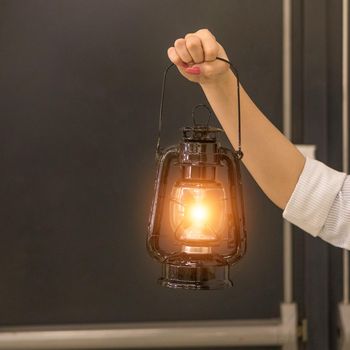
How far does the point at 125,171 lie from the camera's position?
178cm

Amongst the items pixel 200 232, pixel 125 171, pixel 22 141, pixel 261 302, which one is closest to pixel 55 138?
pixel 22 141

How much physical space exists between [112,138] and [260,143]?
2.00 ft

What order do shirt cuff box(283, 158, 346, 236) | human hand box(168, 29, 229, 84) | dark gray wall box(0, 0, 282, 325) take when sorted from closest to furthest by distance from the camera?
human hand box(168, 29, 229, 84) → shirt cuff box(283, 158, 346, 236) → dark gray wall box(0, 0, 282, 325)

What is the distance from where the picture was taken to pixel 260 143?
1.25m

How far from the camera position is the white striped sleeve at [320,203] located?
1285 mm

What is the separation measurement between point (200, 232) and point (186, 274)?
61 millimetres

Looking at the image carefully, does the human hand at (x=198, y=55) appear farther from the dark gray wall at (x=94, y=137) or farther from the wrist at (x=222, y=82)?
the dark gray wall at (x=94, y=137)

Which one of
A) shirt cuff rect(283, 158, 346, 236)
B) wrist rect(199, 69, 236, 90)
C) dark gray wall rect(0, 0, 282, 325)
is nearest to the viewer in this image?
wrist rect(199, 69, 236, 90)

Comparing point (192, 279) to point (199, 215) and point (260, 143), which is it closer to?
point (199, 215)

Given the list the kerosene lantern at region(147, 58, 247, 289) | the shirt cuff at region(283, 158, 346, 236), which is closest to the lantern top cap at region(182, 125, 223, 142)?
the kerosene lantern at region(147, 58, 247, 289)

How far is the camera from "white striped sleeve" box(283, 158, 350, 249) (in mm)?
1285

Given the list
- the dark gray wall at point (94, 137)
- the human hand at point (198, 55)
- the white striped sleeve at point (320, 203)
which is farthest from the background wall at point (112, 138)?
the human hand at point (198, 55)

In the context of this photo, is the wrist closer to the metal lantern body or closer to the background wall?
the metal lantern body

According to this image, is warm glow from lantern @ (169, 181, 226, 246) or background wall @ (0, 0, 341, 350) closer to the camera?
warm glow from lantern @ (169, 181, 226, 246)
